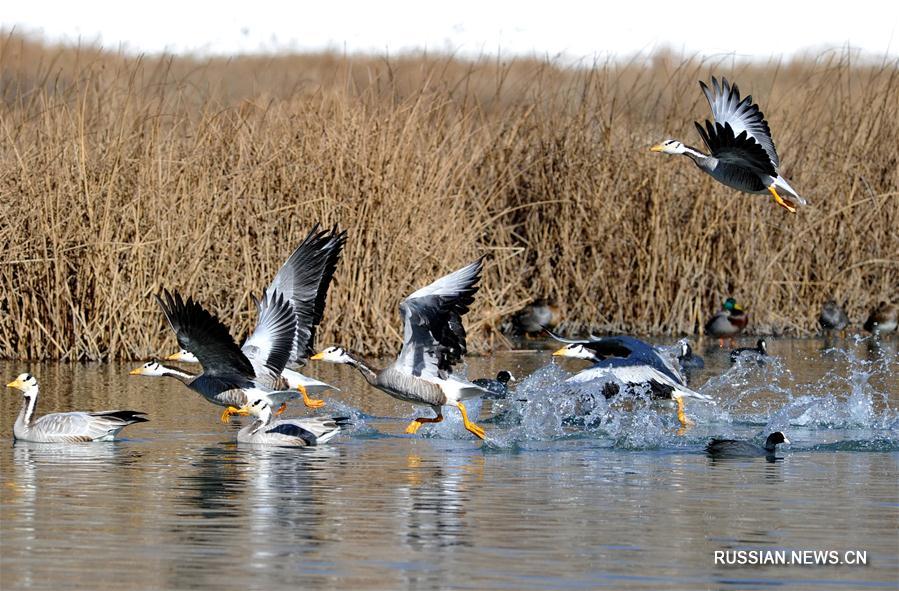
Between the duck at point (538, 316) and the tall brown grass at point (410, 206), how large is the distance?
255 mm

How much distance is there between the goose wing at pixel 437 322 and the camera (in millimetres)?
11578

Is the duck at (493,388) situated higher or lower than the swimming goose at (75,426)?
higher

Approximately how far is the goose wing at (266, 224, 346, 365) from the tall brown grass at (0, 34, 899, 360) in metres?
3.59

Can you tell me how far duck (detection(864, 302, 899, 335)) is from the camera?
68.9ft

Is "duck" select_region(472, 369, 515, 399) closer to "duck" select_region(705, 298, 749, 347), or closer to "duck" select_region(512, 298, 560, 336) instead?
"duck" select_region(512, 298, 560, 336)

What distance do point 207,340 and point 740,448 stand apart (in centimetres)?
408

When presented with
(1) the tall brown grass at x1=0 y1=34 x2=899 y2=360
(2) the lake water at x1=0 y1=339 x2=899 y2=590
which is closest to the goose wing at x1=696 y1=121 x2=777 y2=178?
(2) the lake water at x1=0 y1=339 x2=899 y2=590

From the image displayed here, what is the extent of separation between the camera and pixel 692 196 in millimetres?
20250

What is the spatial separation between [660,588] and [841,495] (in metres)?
2.81

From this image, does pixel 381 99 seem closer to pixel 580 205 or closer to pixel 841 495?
pixel 580 205

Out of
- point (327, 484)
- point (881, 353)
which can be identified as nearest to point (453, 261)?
point (881, 353)

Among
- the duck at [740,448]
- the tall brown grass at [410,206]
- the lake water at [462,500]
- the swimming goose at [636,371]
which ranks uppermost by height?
the tall brown grass at [410,206]

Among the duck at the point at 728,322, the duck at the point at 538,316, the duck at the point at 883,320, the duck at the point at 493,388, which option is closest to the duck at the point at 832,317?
the duck at the point at 883,320

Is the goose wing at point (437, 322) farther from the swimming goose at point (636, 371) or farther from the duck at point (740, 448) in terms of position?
the duck at point (740, 448)
